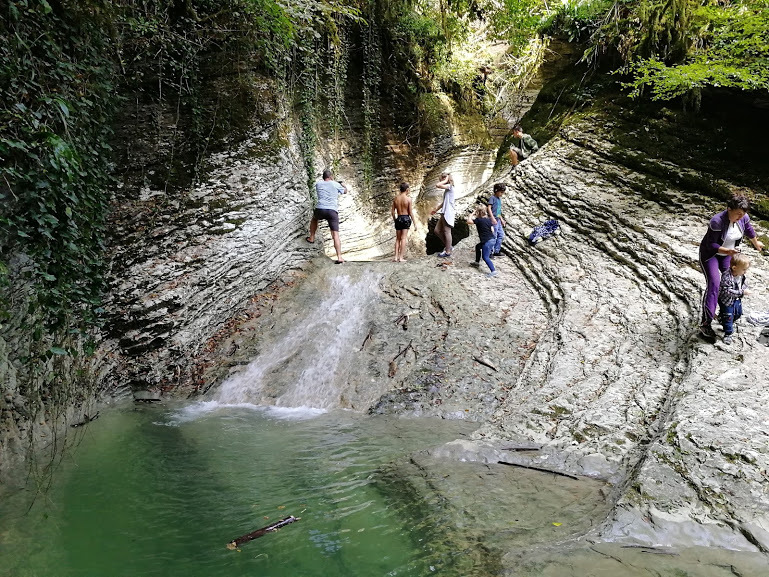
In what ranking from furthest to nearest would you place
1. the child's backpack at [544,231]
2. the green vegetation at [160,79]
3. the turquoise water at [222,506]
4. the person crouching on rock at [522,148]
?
1. the person crouching on rock at [522,148]
2. the child's backpack at [544,231]
3. the green vegetation at [160,79]
4. the turquoise water at [222,506]

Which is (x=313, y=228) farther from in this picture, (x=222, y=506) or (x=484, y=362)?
(x=222, y=506)

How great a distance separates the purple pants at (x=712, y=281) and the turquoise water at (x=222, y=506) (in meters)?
3.09

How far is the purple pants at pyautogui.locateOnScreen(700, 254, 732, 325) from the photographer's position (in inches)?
215

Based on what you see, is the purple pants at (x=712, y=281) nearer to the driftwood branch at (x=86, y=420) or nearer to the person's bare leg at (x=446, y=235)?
the person's bare leg at (x=446, y=235)

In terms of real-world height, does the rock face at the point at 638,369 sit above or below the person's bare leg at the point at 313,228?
below

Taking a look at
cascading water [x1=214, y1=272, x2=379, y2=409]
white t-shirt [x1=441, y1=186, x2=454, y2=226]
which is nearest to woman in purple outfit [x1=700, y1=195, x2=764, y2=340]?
cascading water [x1=214, y1=272, x2=379, y2=409]

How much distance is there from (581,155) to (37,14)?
9371mm

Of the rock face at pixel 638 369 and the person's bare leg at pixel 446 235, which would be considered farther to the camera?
the person's bare leg at pixel 446 235

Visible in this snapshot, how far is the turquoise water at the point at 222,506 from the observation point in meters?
3.40

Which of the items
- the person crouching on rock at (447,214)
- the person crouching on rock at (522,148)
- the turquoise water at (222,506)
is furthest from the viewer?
the person crouching on rock at (522,148)

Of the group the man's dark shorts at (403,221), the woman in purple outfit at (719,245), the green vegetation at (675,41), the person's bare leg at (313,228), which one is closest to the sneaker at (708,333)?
the woman in purple outfit at (719,245)

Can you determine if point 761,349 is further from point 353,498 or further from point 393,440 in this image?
point 353,498

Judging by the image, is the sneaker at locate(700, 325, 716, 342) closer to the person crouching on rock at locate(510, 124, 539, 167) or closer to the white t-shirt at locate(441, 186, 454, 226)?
the white t-shirt at locate(441, 186, 454, 226)

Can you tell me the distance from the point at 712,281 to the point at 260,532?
5.36 m
